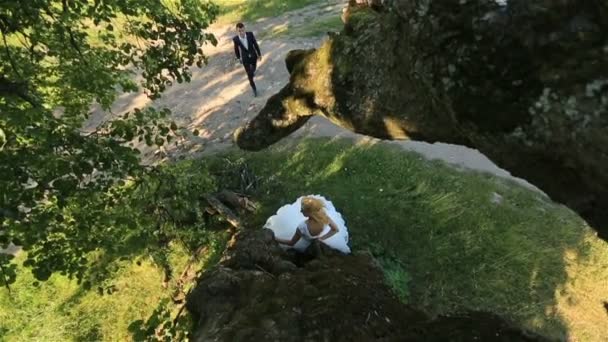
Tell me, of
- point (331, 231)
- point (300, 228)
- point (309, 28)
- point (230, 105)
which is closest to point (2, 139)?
point (300, 228)

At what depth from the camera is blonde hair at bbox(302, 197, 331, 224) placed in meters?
8.49

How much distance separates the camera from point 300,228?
8.61 metres

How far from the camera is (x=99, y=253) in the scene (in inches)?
410

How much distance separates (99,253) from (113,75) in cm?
485

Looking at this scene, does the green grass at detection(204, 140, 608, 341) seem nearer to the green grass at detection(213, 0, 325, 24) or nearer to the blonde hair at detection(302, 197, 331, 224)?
the blonde hair at detection(302, 197, 331, 224)

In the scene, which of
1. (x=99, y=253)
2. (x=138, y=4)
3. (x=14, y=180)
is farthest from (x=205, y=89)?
(x=14, y=180)

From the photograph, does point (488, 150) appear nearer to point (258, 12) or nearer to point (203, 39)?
point (203, 39)

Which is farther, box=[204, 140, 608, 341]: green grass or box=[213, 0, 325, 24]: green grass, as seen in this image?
box=[213, 0, 325, 24]: green grass

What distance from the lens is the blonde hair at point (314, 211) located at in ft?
27.9

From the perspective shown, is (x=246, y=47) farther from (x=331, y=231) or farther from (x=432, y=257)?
(x=432, y=257)

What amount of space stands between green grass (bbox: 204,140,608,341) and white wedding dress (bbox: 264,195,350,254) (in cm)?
106

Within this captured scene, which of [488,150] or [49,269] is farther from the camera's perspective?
[49,269]

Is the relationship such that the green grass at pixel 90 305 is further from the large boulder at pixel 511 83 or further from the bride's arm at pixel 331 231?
the large boulder at pixel 511 83

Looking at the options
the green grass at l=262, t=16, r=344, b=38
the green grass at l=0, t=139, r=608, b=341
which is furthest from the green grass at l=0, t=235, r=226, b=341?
the green grass at l=262, t=16, r=344, b=38
